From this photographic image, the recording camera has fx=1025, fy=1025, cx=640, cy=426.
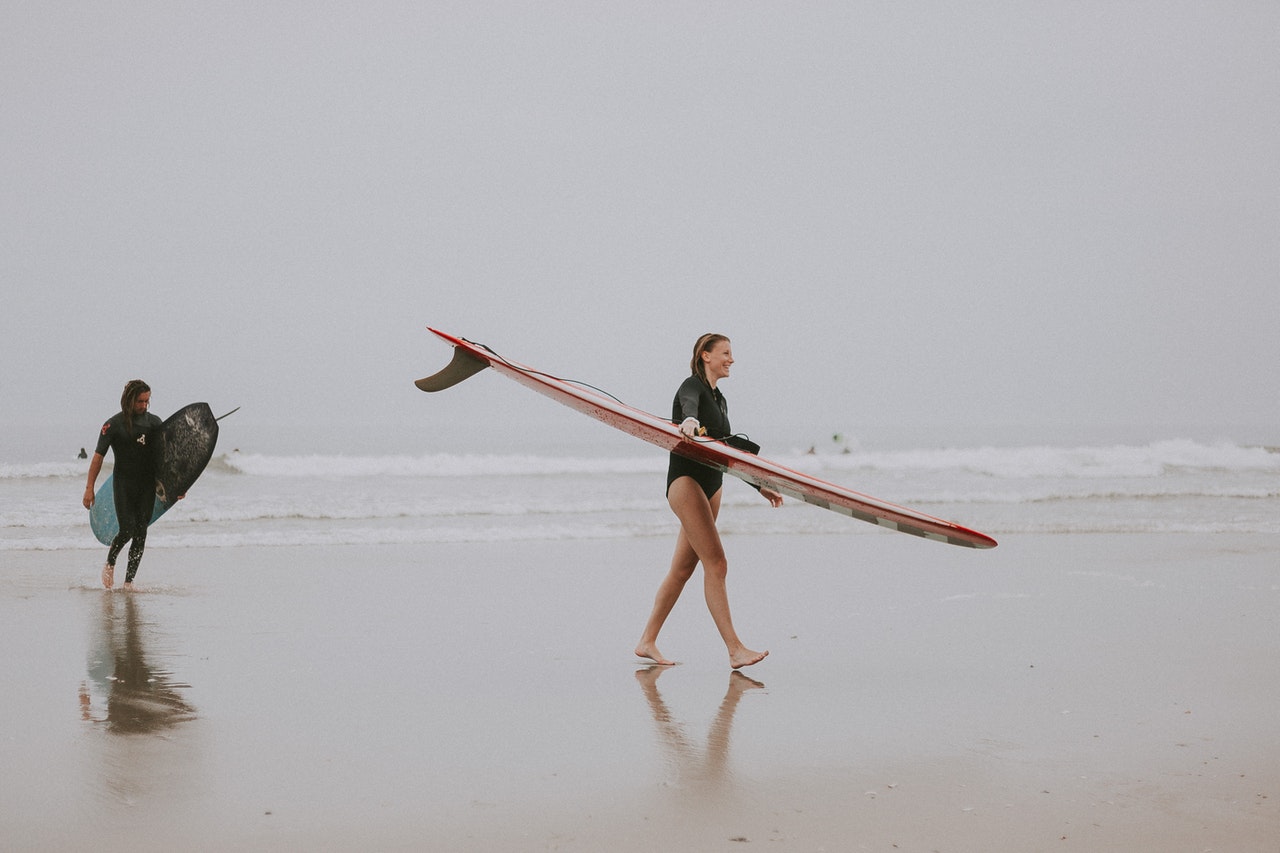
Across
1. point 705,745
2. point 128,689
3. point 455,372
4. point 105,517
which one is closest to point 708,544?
Result: point 705,745

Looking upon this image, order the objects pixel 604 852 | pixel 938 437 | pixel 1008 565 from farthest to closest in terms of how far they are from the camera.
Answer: pixel 938 437
pixel 1008 565
pixel 604 852

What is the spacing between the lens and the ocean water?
11266 millimetres

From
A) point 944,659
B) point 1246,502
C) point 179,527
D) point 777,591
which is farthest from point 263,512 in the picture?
point 1246,502

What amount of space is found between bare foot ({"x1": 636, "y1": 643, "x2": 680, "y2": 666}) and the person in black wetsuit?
14.4 feet

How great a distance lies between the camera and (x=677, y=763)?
11.7 feet

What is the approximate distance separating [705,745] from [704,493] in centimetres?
138

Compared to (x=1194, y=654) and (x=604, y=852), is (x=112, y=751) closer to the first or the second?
(x=604, y=852)

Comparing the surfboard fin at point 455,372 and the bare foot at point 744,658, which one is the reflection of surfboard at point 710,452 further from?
the bare foot at point 744,658

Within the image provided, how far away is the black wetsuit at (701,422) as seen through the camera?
187 inches

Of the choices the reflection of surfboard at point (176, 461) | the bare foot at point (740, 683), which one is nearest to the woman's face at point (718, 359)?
the bare foot at point (740, 683)

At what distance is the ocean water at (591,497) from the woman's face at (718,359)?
238 inches

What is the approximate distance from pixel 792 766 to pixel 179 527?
958 centimetres

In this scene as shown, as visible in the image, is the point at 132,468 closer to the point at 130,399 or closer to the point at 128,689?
the point at 130,399

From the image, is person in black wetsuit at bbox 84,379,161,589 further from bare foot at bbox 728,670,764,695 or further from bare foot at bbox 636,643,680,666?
bare foot at bbox 728,670,764,695
